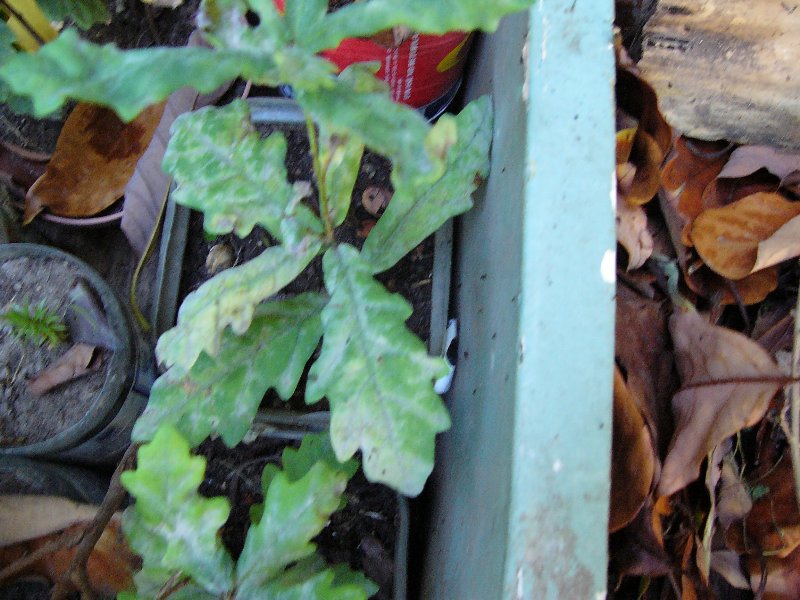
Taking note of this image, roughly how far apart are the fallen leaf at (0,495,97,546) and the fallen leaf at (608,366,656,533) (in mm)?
858

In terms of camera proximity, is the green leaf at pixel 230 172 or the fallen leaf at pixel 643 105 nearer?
the green leaf at pixel 230 172

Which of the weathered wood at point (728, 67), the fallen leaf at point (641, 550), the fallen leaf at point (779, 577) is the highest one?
the weathered wood at point (728, 67)

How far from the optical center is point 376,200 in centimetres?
112

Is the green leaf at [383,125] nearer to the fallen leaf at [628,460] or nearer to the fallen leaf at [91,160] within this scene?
the fallen leaf at [628,460]

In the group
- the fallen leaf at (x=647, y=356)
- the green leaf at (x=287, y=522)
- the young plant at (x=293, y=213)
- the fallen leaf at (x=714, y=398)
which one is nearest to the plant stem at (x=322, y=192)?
the young plant at (x=293, y=213)

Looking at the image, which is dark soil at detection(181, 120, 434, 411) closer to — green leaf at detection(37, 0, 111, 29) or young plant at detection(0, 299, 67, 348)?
young plant at detection(0, 299, 67, 348)

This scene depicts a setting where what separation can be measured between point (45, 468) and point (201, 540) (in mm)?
475

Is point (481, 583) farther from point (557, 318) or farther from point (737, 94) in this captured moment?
point (737, 94)

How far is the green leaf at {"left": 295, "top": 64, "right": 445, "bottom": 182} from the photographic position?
57 centimetres

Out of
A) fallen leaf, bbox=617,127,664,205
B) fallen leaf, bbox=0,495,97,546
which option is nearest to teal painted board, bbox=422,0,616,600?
fallen leaf, bbox=617,127,664,205

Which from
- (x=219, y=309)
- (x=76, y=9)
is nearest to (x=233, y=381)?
(x=219, y=309)

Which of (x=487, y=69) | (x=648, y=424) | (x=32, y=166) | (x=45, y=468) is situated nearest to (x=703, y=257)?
(x=648, y=424)

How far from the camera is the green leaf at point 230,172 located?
81 centimetres

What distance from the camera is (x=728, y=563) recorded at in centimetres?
90
